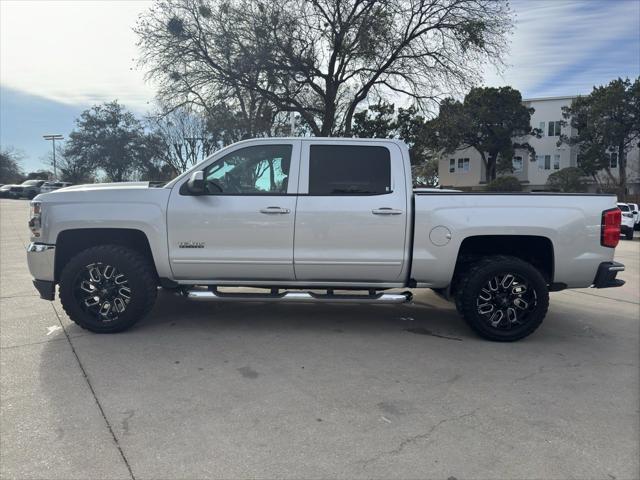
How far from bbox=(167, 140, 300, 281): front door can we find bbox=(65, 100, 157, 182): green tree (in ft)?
159

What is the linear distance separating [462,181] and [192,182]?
177 ft

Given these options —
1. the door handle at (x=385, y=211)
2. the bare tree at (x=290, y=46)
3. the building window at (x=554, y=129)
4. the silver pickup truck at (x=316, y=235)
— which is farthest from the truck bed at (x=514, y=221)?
the building window at (x=554, y=129)

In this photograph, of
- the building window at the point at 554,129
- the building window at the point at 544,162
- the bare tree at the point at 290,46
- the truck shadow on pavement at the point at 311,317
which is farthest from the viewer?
the building window at the point at 544,162

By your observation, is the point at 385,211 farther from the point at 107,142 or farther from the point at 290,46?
the point at 107,142

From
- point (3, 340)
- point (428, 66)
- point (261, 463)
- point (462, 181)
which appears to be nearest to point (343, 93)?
point (428, 66)

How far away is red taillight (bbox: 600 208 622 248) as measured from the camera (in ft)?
16.2

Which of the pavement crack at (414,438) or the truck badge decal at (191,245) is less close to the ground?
the truck badge decal at (191,245)

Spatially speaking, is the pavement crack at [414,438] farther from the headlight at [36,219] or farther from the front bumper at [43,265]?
the headlight at [36,219]

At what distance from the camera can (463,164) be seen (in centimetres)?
5562

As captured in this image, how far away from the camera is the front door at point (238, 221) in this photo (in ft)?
16.5

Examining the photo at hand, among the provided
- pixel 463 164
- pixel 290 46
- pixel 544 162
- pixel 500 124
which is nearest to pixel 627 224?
pixel 290 46

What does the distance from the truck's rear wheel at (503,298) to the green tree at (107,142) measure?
49.7 m

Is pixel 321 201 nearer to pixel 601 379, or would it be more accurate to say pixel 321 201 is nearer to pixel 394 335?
pixel 394 335

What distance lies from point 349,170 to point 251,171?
3.35 ft
